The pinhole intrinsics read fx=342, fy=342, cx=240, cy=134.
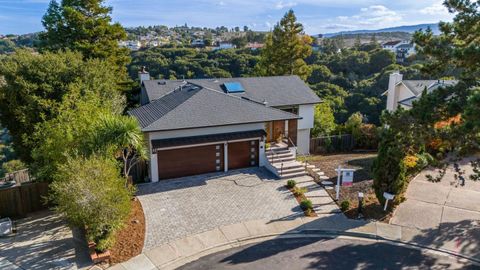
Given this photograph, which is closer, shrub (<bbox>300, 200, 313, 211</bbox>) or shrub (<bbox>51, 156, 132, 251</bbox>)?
shrub (<bbox>51, 156, 132, 251</bbox>)

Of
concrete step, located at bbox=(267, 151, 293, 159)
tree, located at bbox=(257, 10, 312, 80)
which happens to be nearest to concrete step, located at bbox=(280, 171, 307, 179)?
concrete step, located at bbox=(267, 151, 293, 159)

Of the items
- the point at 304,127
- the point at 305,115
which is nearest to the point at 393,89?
the point at 305,115

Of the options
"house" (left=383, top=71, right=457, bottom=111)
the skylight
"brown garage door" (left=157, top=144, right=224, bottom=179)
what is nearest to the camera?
"brown garage door" (left=157, top=144, right=224, bottom=179)

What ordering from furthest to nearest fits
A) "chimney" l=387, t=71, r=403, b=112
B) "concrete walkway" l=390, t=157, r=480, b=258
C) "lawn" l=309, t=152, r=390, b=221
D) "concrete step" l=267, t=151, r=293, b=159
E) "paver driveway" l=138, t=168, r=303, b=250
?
"chimney" l=387, t=71, r=403, b=112 < "concrete step" l=267, t=151, r=293, b=159 < "lawn" l=309, t=152, r=390, b=221 < "paver driveway" l=138, t=168, r=303, b=250 < "concrete walkway" l=390, t=157, r=480, b=258

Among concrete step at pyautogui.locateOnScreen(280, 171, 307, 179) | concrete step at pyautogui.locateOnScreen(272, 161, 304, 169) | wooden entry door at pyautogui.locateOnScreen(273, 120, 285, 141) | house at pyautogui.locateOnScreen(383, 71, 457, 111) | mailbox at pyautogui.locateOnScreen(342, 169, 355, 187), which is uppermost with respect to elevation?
house at pyautogui.locateOnScreen(383, 71, 457, 111)

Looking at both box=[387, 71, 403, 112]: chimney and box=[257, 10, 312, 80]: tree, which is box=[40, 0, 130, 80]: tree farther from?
box=[387, 71, 403, 112]: chimney

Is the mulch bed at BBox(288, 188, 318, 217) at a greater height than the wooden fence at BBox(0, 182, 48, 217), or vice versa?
the wooden fence at BBox(0, 182, 48, 217)

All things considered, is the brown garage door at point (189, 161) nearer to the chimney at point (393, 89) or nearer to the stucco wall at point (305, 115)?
the stucco wall at point (305, 115)

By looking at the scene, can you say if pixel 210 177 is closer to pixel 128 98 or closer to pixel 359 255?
pixel 359 255
